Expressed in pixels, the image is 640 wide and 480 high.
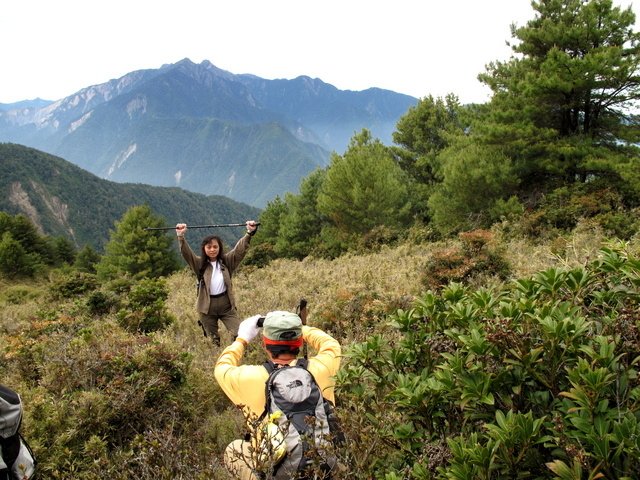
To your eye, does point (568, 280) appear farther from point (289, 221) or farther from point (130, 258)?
point (130, 258)

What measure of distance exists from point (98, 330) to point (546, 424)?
20.4 ft

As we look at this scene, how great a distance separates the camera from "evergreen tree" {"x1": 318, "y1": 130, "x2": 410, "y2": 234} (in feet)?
67.1

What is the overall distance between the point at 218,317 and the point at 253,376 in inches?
129

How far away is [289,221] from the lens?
28047mm

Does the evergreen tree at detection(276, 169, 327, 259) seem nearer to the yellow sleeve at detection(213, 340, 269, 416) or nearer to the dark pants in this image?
the dark pants

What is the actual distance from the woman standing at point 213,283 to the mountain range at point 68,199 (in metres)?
118

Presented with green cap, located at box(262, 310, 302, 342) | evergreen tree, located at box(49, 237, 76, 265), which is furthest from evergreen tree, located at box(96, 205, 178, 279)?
green cap, located at box(262, 310, 302, 342)

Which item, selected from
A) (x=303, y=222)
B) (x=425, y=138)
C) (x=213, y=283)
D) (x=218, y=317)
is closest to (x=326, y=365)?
(x=213, y=283)

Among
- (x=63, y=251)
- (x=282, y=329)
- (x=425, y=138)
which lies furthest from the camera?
(x=63, y=251)

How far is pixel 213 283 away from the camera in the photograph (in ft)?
17.7

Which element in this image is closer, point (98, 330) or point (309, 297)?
point (98, 330)

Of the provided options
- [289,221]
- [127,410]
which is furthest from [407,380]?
[289,221]

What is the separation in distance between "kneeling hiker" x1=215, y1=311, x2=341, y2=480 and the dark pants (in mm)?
2739

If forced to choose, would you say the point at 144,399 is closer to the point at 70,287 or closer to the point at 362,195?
the point at 70,287
